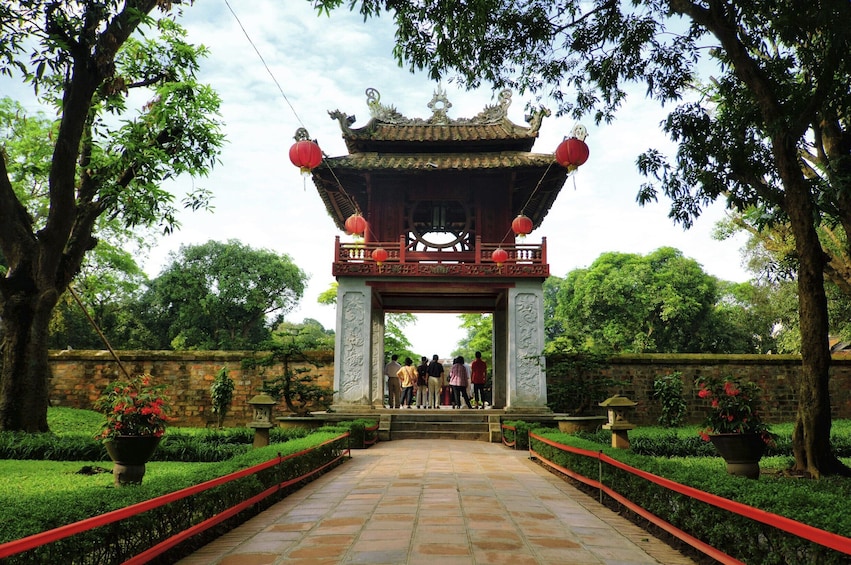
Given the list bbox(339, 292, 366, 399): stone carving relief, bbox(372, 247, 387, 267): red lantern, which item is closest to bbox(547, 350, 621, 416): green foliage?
bbox(339, 292, 366, 399): stone carving relief

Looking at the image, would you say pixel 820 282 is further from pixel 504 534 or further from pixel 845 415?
pixel 845 415

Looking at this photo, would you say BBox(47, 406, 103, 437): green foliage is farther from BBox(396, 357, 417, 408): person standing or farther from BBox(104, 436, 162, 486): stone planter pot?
BBox(104, 436, 162, 486): stone planter pot

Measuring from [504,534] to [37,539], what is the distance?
3.22 m

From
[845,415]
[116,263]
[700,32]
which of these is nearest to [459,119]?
[700,32]

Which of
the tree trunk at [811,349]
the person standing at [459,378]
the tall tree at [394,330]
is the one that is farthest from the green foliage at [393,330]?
the tree trunk at [811,349]

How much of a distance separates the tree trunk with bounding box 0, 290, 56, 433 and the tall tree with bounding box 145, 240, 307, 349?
19086mm

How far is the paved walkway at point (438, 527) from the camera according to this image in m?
4.02

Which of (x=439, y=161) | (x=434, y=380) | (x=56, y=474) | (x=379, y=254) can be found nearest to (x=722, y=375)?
(x=434, y=380)

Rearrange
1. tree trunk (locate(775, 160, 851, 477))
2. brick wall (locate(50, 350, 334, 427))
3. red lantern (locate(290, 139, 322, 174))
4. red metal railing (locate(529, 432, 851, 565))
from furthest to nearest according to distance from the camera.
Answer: brick wall (locate(50, 350, 334, 427))
red lantern (locate(290, 139, 322, 174))
tree trunk (locate(775, 160, 851, 477))
red metal railing (locate(529, 432, 851, 565))

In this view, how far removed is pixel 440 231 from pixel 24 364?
10.1 meters

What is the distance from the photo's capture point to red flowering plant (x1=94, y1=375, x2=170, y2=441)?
570cm

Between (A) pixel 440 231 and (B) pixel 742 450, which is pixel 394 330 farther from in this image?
(B) pixel 742 450

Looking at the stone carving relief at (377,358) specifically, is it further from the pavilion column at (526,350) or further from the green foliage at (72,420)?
the green foliage at (72,420)

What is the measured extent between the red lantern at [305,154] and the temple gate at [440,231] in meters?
4.16
